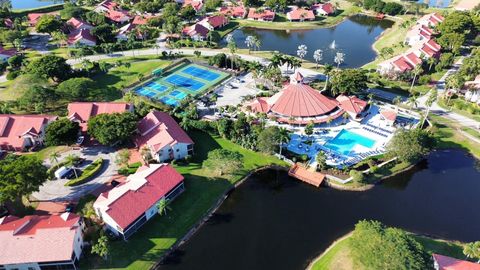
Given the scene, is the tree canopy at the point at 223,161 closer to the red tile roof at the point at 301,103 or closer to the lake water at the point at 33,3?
the red tile roof at the point at 301,103

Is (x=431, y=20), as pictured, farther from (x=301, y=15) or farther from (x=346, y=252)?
(x=346, y=252)

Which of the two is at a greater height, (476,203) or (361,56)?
(361,56)

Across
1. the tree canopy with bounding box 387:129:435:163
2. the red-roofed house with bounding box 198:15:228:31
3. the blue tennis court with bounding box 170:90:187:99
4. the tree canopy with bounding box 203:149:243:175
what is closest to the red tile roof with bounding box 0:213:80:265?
the tree canopy with bounding box 203:149:243:175

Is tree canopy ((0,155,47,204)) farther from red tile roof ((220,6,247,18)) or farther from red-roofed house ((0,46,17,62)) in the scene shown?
red tile roof ((220,6,247,18))

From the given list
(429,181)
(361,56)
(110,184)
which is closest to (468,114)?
(429,181)

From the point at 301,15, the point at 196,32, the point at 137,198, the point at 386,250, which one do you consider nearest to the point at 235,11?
the point at 301,15

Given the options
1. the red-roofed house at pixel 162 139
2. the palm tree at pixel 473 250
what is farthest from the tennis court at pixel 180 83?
the palm tree at pixel 473 250

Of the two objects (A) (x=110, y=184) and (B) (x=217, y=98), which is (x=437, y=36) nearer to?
(B) (x=217, y=98)

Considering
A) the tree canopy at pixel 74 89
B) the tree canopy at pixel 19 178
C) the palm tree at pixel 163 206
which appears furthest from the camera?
the tree canopy at pixel 74 89
